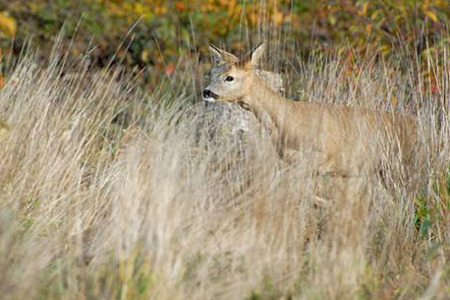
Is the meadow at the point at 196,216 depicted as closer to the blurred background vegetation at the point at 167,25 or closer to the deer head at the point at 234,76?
the deer head at the point at 234,76

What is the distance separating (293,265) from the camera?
17.9ft

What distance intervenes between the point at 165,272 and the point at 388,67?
4449mm

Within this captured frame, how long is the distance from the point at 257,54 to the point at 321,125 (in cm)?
90

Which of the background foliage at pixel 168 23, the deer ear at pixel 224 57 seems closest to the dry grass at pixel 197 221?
the deer ear at pixel 224 57

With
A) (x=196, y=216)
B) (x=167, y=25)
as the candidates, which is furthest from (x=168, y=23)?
(x=196, y=216)

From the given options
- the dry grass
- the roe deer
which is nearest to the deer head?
the roe deer

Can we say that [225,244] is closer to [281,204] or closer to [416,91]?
[281,204]

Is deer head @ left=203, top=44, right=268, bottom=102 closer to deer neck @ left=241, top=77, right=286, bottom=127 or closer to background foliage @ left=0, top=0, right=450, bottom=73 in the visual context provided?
deer neck @ left=241, top=77, right=286, bottom=127

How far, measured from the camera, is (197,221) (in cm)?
549

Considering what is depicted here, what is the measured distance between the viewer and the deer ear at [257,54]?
341 inches

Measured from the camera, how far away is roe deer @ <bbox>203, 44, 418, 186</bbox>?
7.68m

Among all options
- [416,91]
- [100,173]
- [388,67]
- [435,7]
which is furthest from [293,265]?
[435,7]

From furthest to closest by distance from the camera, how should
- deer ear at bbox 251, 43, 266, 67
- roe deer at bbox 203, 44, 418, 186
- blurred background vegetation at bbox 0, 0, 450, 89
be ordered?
1. blurred background vegetation at bbox 0, 0, 450, 89
2. deer ear at bbox 251, 43, 266, 67
3. roe deer at bbox 203, 44, 418, 186

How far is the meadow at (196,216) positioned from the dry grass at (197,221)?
10mm
